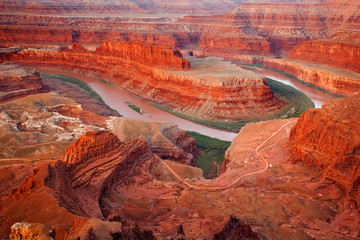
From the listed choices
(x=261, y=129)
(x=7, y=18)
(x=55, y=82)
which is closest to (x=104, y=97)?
(x=55, y=82)

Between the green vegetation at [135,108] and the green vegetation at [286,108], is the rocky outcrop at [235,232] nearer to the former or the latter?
the green vegetation at [286,108]

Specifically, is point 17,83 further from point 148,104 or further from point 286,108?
point 286,108

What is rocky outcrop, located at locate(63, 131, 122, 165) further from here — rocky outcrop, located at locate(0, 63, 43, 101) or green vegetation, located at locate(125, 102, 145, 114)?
rocky outcrop, located at locate(0, 63, 43, 101)

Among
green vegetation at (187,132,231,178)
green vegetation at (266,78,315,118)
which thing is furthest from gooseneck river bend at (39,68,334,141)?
green vegetation at (266,78,315,118)

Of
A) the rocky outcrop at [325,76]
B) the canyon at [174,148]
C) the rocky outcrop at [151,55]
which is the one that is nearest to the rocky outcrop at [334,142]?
the canyon at [174,148]

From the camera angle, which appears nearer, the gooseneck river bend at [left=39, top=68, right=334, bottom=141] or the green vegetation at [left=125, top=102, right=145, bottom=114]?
the gooseneck river bend at [left=39, top=68, right=334, bottom=141]

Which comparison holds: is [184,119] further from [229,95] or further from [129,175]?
[129,175]
